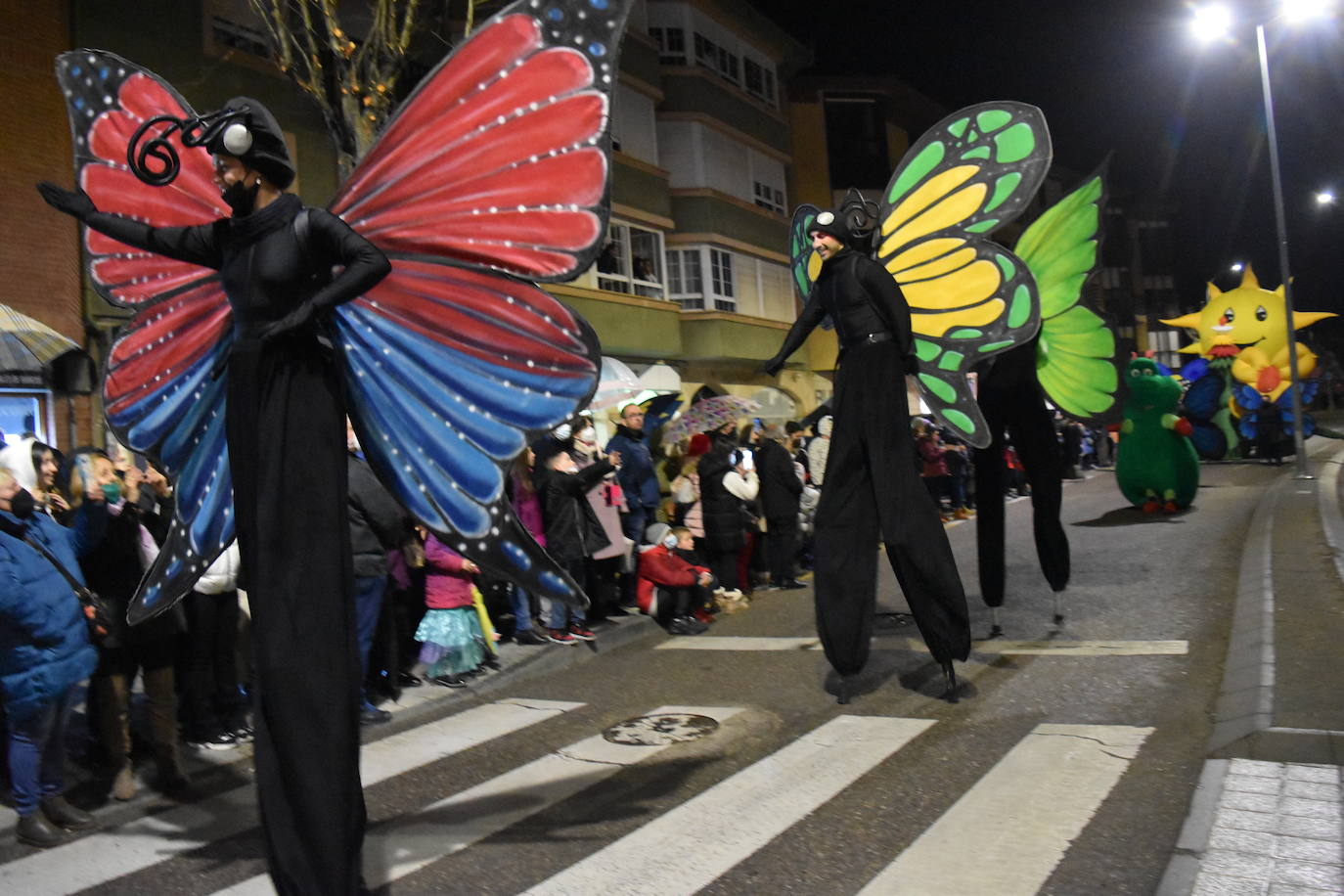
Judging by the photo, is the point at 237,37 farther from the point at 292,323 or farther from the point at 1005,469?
the point at 292,323

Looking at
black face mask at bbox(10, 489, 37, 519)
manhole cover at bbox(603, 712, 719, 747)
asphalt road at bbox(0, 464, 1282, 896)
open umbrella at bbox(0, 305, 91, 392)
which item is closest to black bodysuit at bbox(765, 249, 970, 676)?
asphalt road at bbox(0, 464, 1282, 896)

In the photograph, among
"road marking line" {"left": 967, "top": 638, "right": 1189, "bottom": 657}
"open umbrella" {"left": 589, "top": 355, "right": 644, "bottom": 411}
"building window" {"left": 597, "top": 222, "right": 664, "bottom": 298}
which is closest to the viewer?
"road marking line" {"left": 967, "top": 638, "right": 1189, "bottom": 657}

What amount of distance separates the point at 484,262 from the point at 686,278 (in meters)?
22.1

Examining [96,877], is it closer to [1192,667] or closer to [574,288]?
[1192,667]

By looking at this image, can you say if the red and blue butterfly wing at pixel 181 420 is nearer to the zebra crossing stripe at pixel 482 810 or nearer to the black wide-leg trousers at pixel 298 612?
the black wide-leg trousers at pixel 298 612

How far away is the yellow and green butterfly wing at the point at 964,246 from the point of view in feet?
20.3

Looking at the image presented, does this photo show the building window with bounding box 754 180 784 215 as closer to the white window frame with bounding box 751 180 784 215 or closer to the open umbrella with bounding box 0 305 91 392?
the white window frame with bounding box 751 180 784 215

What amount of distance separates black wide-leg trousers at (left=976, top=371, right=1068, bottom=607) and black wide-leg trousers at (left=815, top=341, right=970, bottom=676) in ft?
5.12

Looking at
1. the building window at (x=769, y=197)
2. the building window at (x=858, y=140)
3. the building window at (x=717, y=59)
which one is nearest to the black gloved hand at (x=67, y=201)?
the building window at (x=717, y=59)

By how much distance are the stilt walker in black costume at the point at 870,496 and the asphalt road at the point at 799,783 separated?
0.43 metres

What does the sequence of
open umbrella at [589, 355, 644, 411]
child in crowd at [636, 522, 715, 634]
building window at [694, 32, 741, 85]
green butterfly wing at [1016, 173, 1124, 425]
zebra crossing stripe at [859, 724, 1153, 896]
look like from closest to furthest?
1. zebra crossing stripe at [859, 724, 1153, 896]
2. green butterfly wing at [1016, 173, 1124, 425]
3. child in crowd at [636, 522, 715, 634]
4. open umbrella at [589, 355, 644, 411]
5. building window at [694, 32, 741, 85]

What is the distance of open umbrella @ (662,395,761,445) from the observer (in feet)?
36.5

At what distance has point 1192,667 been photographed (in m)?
6.02

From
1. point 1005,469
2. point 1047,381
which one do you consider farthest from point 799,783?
point 1047,381
